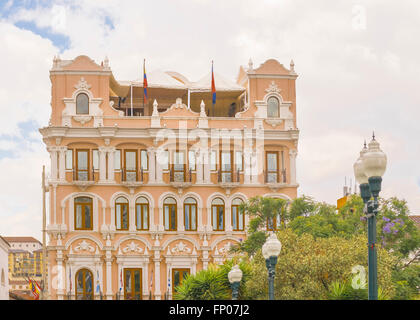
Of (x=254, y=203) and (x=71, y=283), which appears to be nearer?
(x=254, y=203)

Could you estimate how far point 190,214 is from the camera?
56.6 metres

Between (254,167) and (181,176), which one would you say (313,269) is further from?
(254,167)

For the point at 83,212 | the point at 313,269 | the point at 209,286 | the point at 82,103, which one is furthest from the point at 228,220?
the point at 313,269

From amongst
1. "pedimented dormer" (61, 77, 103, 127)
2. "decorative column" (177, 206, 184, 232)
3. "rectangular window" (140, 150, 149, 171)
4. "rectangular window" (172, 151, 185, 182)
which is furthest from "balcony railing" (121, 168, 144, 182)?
"pedimented dormer" (61, 77, 103, 127)

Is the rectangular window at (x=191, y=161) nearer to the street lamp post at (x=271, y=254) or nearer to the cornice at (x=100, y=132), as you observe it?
the cornice at (x=100, y=132)

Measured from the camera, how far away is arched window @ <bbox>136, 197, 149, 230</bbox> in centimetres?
5594

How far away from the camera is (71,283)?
54375 millimetres

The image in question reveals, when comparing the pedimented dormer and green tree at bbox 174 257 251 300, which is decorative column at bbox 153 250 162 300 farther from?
green tree at bbox 174 257 251 300

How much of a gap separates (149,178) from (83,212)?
462 centimetres

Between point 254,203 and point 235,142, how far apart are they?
8067mm

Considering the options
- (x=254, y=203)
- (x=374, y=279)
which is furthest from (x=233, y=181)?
(x=374, y=279)
